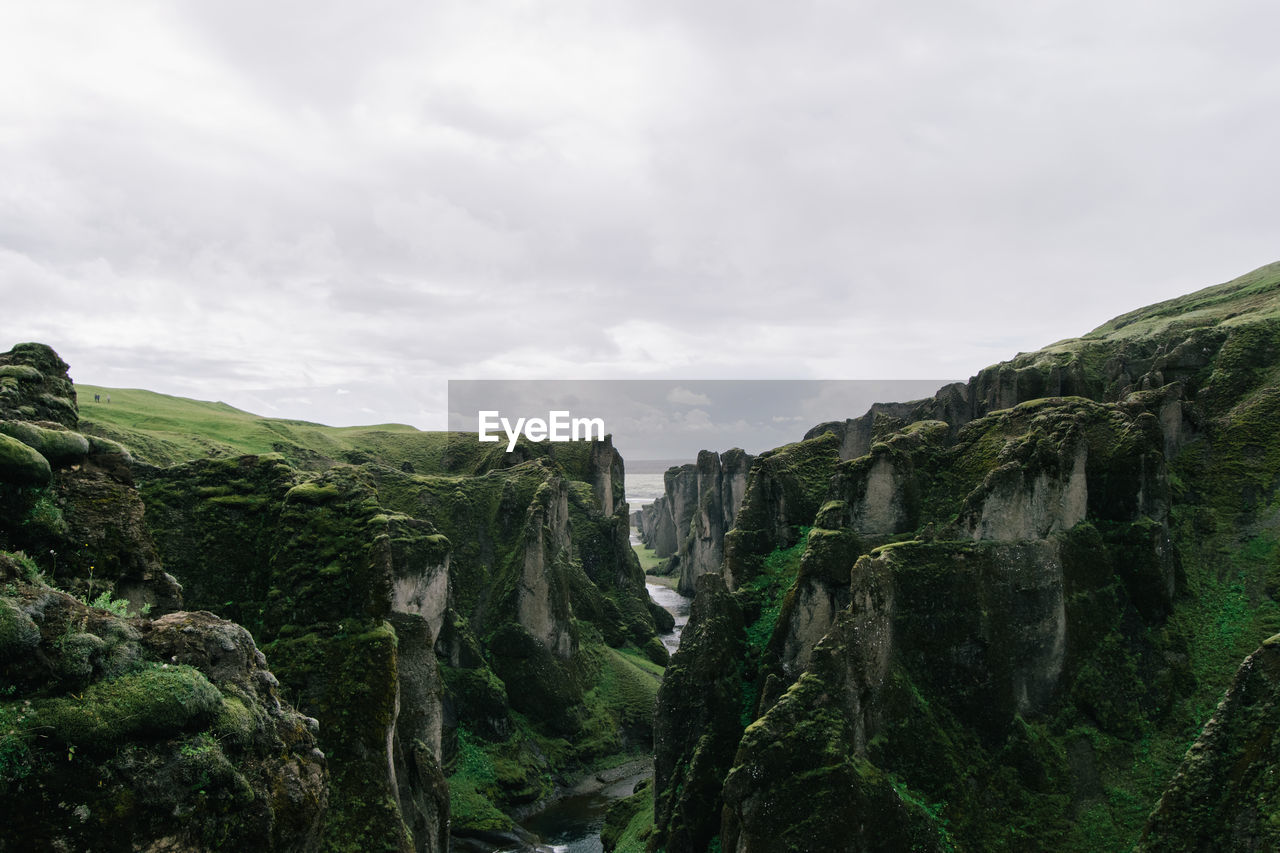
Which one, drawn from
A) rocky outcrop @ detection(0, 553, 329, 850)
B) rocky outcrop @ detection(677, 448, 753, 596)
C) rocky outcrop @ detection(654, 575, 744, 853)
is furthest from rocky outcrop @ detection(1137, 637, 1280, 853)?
rocky outcrop @ detection(677, 448, 753, 596)

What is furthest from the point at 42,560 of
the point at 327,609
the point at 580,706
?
the point at 580,706

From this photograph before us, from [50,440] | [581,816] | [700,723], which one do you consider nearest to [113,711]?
[50,440]

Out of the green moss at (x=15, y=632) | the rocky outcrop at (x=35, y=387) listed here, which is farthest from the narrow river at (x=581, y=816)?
the green moss at (x=15, y=632)

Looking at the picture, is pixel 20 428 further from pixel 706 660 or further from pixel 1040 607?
pixel 1040 607

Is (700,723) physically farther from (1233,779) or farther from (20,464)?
(20,464)

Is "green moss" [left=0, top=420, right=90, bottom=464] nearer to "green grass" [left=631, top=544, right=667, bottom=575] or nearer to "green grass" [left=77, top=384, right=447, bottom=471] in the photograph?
"green grass" [left=77, top=384, right=447, bottom=471]

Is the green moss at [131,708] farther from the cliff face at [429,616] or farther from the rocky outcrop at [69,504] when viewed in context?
the cliff face at [429,616]

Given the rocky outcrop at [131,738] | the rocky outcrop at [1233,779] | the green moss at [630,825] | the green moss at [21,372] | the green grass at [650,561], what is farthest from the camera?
the green grass at [650,561]
